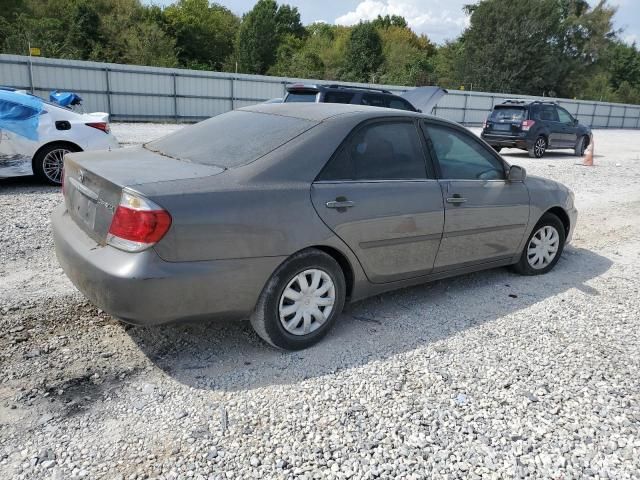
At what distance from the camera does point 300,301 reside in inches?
133

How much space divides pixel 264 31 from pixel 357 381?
56136mm

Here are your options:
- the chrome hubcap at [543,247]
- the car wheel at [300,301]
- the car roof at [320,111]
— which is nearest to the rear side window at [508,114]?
the chrome hubcap at [543,247]

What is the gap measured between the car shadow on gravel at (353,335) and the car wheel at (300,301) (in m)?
0.14

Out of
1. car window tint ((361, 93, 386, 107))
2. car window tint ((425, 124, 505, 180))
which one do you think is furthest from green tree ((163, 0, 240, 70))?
car window tint ((425, 124, 505, 180))

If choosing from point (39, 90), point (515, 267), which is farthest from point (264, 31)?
point (515, 267)

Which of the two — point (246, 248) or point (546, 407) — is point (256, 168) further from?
point (546, 407)

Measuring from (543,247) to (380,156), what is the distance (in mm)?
2381

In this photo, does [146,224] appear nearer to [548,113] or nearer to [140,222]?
[140,222]

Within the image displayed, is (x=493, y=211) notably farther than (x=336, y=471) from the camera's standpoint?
Yes

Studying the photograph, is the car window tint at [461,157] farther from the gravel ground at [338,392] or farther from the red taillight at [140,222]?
the red taillight at [140,222]

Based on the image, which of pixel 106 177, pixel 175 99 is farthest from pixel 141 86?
pixel 106 177

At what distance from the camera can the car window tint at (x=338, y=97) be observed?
9977 mm

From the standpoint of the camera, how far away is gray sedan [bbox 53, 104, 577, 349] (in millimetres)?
2842

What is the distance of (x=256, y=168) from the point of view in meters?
3.20
